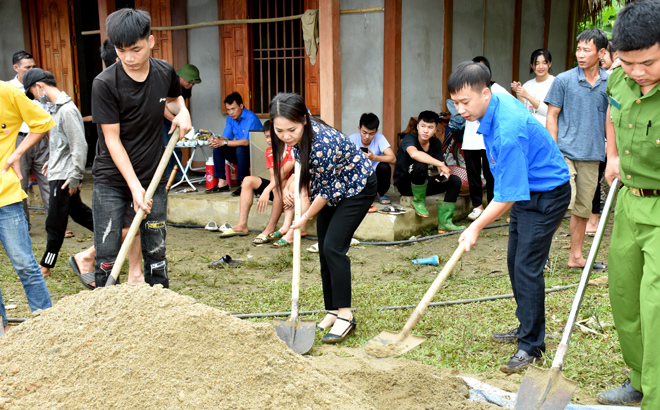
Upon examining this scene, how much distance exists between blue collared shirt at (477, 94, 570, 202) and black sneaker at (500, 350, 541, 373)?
3.06ft

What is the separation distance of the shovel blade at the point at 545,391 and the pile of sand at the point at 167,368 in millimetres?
242

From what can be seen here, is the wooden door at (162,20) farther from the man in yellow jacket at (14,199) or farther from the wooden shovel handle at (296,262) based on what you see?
the wooden shovel handle at (296,262)

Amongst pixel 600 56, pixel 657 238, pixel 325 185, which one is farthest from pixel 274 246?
pixel 657 238

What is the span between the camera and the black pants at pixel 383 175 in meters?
7.18

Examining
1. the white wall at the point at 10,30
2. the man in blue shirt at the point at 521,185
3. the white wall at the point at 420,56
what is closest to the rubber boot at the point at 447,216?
the white wall at the point at 420,56

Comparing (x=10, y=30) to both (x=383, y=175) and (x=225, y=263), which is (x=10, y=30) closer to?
(x=225, y=263)

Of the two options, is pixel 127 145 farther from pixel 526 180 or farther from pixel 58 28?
pixel 58 28

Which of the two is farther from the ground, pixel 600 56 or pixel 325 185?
pixel 600 56

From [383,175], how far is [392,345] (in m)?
4.23

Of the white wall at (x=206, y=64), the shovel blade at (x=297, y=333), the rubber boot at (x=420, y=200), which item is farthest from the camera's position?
the white wall at (x=206, y=64)

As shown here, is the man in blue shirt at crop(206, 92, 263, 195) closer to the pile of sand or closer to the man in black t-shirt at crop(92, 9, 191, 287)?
the man in black t-shirt at crop(92, 9, 191, 287)

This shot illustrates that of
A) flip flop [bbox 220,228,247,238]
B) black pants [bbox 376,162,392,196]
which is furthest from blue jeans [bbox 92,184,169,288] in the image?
black pants [bbox 376,162,392,196]

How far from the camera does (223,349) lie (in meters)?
2.85

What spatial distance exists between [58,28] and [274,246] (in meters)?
6.02
